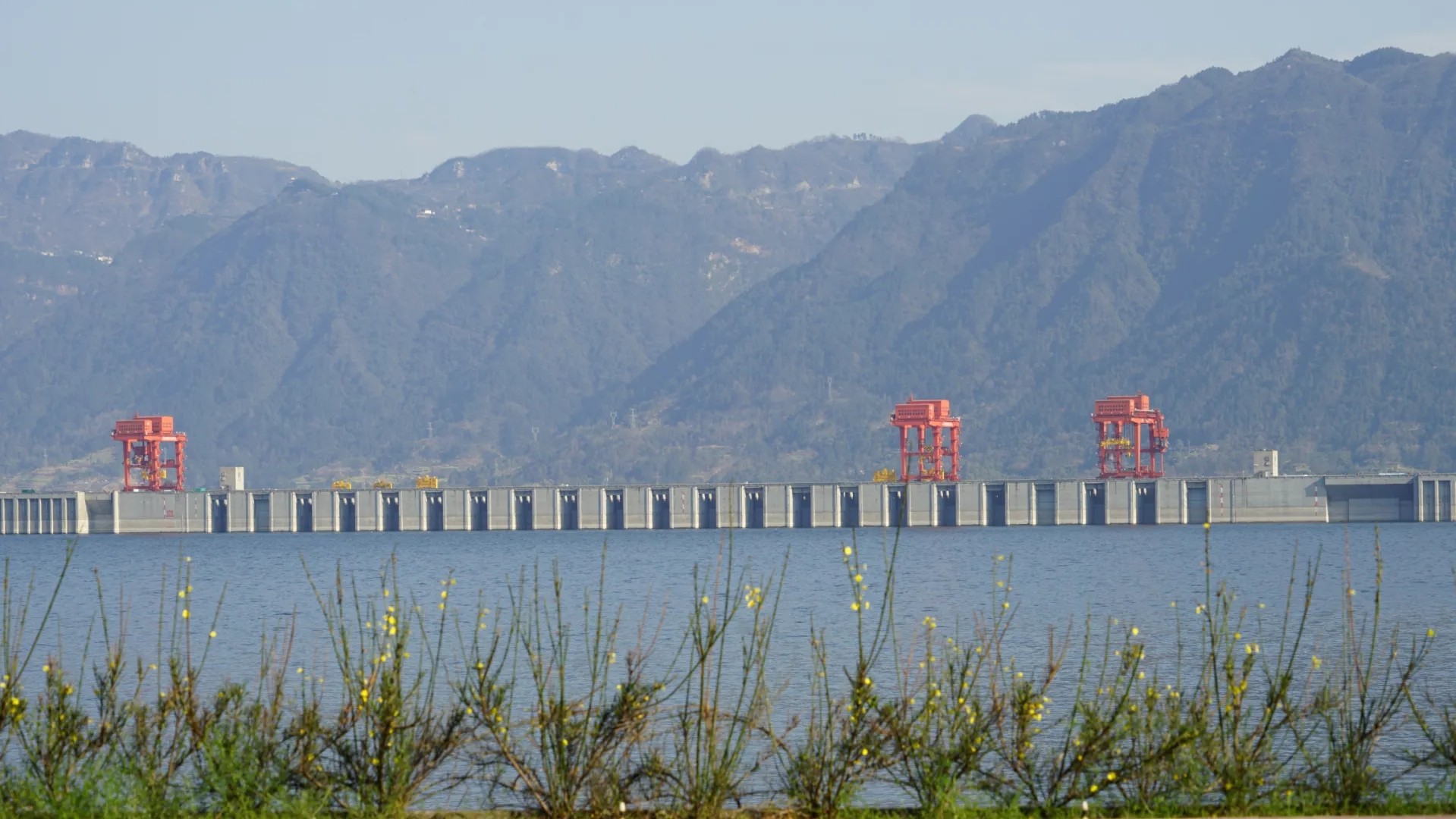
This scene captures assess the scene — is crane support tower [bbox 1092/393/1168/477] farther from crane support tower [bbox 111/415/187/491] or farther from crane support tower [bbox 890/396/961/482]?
crane support tower [bbox 111/415/187/491]

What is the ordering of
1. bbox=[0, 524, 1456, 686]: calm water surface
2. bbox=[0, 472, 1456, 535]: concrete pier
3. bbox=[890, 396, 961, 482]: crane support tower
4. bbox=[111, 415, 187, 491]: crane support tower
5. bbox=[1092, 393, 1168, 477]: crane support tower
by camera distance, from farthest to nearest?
bbox=[111, 415, 187, 491]: crane support tower → bbox=[1092, 393, 1168, 477]: crane support tower → bbox=[890, 396, 961, 482]: crane support tower → bbox=[0, 472, 1456, 535]: concrete pier → bbox=[0, 524, 1456, 686]: calm water surface

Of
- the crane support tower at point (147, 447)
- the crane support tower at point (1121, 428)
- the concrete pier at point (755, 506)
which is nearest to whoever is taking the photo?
the concrete pier at point (755, 506)

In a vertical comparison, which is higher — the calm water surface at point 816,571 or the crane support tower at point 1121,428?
the crane support tower at point 1121,428

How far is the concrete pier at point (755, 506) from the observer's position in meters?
153

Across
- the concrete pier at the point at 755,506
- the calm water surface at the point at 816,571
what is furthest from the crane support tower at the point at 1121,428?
the calm water surface at the point at 816,571

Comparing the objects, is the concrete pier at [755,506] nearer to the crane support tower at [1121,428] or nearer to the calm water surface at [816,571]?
the calm water surface at [816,571]

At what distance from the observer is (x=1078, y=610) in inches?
2480

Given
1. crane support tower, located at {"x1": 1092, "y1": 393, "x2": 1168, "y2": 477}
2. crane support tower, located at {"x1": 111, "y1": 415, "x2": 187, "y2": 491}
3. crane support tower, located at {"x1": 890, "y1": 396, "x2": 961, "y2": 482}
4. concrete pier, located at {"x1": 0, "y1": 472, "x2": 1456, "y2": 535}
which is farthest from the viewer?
crane support tower, located at {"x1": 111, "y1": 415, "x2": 187, "y2": 491}

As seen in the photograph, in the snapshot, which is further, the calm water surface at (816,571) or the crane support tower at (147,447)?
the crane support tower at (147,447)

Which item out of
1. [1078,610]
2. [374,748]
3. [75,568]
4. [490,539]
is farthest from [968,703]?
[490,539]

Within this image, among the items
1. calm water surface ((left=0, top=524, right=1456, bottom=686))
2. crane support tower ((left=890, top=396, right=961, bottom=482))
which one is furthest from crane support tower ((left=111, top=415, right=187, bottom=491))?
crane support tower ((left=890, top=396, right=961, bottom=482))

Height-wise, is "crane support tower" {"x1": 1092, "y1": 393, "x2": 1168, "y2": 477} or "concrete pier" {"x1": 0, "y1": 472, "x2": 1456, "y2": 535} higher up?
"crane support tower" {"x1": 1092, "y1": 393, "x2": 1168, "y2": 477}

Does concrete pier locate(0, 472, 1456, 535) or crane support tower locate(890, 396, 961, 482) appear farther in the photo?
crane support tower locate(890, 396, 961, 482)

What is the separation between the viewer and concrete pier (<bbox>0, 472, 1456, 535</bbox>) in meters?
153
